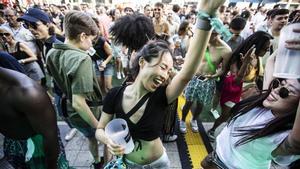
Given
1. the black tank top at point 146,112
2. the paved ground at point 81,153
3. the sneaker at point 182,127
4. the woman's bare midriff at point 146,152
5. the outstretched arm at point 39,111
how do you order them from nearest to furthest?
the outstretched arm at point 39,111 → the black tank top at point 146,112 → the woman's bare midriff at point 146,152 → the paved ground at point 81,153 → the sneaker at point 182,127

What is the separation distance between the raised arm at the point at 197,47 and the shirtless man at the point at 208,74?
217cm

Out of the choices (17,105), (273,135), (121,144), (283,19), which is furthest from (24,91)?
(283,19)

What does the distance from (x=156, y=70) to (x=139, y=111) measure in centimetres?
34

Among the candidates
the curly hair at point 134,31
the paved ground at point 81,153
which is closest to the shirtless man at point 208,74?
the paved ground at point 81,153

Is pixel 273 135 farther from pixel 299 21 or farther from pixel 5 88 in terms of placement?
pixel 5 88

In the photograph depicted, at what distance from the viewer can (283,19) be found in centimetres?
380

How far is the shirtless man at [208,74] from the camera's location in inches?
133

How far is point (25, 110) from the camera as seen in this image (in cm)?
122

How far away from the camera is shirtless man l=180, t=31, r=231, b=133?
339cm

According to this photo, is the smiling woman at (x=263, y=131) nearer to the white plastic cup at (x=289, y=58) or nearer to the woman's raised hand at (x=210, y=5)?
the white plastic cup at (x=289, y=58)

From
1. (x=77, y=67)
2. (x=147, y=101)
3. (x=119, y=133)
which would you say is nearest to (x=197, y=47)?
(x=147, y=101)

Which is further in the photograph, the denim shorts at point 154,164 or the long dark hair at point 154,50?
the denim shorts at point 154,164

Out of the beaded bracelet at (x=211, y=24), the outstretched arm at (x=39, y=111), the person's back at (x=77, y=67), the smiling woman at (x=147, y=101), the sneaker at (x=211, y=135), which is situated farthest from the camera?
the sneaker at (x=211, y=135)

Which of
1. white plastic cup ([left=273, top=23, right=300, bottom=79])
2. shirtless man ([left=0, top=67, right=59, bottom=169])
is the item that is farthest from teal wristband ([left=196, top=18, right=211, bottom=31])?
shirtless man ([left=0, top=67, right=59, bottom=169])
